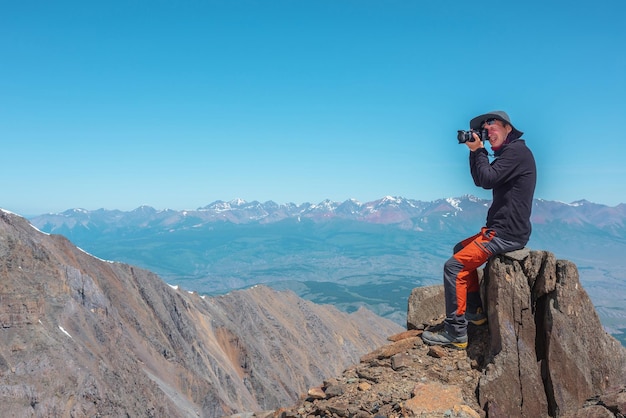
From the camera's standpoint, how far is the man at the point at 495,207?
8406mm

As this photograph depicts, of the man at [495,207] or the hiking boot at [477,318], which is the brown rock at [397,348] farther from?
the hiking boot at [477,318]

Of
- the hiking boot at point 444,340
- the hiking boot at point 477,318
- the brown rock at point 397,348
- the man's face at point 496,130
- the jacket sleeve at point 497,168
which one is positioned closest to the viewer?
the jacket sleeve at point 497,168

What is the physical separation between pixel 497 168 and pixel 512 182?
447mm

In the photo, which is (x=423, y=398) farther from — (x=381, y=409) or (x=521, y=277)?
(x=521, y=277)

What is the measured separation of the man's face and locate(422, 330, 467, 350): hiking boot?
12.6 ft

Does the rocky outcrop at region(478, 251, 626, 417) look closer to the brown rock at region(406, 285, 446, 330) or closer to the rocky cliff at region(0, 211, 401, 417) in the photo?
the brown rock at region(406, 285, 446, 330)

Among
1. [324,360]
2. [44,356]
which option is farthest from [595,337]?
[324,360]

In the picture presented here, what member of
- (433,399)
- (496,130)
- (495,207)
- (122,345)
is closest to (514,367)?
(433,399)

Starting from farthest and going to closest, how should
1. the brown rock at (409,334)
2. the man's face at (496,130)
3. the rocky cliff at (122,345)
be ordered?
the rocky cliff at (122,345), the brown rock at (409,334), the man's face at (496,130)

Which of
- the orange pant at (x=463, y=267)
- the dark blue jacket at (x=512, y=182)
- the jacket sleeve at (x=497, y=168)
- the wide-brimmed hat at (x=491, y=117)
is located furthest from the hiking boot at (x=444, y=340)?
the wide-brimmed hat at (x=491, y=117)

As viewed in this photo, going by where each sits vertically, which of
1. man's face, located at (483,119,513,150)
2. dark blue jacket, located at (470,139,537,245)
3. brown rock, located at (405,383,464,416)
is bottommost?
brown rock, located at (405,383,464,416)

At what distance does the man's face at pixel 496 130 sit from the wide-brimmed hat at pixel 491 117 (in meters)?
0.07

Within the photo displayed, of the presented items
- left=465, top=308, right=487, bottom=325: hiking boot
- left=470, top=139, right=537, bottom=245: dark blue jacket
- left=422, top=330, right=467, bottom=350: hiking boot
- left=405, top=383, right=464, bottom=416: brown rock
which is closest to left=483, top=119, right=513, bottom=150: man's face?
left=470, top=139, right=537, bottom=245: dark blue jacket

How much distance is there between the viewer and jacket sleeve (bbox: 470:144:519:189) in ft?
27.3
